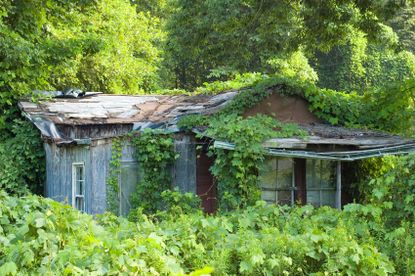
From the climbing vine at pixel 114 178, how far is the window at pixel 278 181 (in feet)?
10.5

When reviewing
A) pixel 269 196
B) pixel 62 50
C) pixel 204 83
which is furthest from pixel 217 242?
pixel 204 83

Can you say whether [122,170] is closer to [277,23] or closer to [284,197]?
[284,197]

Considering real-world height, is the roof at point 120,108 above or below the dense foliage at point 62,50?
below

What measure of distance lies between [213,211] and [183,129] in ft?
6.41

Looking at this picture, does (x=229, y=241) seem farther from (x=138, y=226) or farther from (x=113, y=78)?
(x=113, y=78)

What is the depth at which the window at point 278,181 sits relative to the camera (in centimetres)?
1412

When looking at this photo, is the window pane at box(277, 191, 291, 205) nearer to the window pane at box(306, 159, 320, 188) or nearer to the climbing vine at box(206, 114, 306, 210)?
the window pane at box(306, 159, 320, 188)

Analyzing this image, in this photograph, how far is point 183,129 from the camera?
14266 millimetres

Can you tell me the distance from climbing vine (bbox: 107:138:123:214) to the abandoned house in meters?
0.13

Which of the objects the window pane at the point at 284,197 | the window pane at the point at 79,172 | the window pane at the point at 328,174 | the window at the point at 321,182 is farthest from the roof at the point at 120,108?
the window pane at the point at 328,174

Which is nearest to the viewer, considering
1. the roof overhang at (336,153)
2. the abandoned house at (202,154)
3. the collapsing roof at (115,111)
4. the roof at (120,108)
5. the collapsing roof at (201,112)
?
the roof overhang at (336,153)

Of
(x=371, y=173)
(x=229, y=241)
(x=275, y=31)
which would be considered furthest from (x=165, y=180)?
(x=229, y=241)

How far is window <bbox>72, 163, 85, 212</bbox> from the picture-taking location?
14875 millimetres

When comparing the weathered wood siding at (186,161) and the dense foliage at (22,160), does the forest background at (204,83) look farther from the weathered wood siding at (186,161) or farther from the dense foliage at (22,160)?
the weathered wood siding at (186,161)
